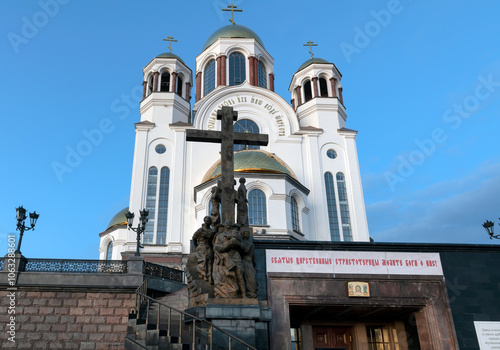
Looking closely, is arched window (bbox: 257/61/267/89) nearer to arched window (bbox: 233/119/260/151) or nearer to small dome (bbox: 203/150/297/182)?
arched window (bbox: 233/119/260/151)

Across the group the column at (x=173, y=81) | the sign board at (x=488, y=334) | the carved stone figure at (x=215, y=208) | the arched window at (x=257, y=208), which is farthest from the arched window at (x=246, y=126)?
the sign board at (x=488, y=334)

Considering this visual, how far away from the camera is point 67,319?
14.8m

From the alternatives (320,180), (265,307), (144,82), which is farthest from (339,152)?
(265,307)

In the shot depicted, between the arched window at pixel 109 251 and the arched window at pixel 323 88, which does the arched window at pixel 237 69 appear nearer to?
the arched window at pixel 323 88

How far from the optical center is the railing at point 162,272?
687 inches

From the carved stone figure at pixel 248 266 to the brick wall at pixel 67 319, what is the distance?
263 inches

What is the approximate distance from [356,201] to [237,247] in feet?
66.6

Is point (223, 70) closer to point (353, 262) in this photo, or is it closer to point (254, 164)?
point (254, 164)

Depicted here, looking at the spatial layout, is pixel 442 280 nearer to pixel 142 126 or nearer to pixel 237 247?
pixel 237 247

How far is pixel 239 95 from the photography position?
105 feet

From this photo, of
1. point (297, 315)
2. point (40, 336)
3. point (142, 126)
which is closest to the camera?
point (297, 315)

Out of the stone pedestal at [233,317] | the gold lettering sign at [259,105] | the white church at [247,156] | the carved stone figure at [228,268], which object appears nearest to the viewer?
the stone pedestal at [233,317]

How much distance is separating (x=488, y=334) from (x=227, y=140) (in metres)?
7.97

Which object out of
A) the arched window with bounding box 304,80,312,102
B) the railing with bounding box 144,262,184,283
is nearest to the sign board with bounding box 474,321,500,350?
the railing with bounding box 144,262,184,283
